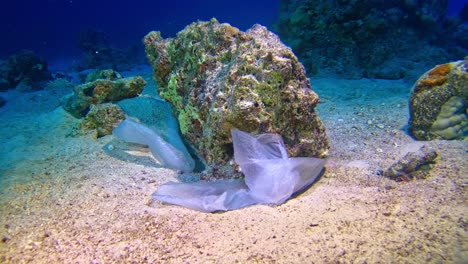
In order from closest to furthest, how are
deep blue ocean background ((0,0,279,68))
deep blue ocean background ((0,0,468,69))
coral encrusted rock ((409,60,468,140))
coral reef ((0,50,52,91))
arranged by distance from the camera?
coral encrusted rock ((409,60,468,140)) → coral reef ((0,50,52,91)) → deep blue ocean background ((0,0,468,69)) → deep blue ocean background ((0,0,279,68))

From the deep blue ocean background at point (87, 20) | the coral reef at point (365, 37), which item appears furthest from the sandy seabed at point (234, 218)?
the deep blue ocean background at point (87, 20)

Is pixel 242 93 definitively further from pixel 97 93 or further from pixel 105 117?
pixel 97 93

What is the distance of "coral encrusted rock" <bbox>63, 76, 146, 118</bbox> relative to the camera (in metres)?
5.23

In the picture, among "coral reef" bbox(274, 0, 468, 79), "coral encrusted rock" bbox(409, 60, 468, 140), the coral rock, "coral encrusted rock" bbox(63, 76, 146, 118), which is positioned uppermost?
"coral reef" bbox(274, 0, 468, 79)

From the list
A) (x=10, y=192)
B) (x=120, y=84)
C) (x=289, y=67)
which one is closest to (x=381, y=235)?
(x=289, y=67)

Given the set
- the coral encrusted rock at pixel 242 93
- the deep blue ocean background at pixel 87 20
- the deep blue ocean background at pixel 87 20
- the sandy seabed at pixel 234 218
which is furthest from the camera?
the deep blue ocean background at pixel 87 20

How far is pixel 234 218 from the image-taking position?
214 cm

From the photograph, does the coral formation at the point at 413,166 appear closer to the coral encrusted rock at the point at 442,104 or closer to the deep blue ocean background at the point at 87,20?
the coral encrusted rock at the point at 442,104

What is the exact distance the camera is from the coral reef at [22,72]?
9.46 m

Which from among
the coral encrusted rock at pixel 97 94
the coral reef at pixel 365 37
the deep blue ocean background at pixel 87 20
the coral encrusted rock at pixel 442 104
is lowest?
the coral encrusted rock at pixel 442 104

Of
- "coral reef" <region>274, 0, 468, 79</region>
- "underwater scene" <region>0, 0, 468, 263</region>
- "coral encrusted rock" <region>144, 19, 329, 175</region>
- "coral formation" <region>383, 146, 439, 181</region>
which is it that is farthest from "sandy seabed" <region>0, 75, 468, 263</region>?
"coral reef" <region>274, 0, 468, 79</region>

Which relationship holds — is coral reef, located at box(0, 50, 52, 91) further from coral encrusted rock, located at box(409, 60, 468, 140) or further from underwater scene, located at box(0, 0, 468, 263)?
coral encrusted rock, located at box(409, 60, 468, 140)

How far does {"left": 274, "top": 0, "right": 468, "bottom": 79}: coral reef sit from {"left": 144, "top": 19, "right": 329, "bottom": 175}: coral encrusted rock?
19.3 ft

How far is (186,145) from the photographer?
3799mm
